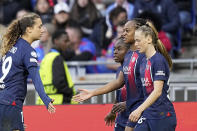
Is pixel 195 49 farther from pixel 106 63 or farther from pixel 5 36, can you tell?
pixel 5 36

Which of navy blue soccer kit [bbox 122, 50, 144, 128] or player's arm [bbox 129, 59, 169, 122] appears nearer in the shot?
player's arm [bbox 129, 59, 169, 122]

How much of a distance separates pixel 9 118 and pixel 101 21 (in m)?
6.38

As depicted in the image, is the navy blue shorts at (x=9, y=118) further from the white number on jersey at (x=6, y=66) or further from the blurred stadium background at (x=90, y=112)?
the blurred stadium background at (x=90, y=112)

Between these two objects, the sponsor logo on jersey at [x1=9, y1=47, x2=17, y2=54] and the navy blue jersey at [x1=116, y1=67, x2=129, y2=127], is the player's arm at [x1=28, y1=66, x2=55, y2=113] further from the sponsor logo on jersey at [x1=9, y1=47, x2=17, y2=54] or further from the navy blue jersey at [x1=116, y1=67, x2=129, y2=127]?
the navy blue jersey at [x1=116, y1=67, x2=129, y2=127]

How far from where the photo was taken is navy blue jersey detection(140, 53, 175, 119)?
20.1ft

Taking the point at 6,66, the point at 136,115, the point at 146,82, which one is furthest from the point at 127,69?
the point at 6,66

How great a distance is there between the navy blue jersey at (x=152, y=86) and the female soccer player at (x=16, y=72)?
1.02m

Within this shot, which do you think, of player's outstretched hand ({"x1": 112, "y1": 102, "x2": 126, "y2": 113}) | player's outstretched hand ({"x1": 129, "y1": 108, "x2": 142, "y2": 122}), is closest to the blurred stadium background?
player's outstretched hand ({"x1": 112, "y1": 102, "x2": 126, "y2": 113})

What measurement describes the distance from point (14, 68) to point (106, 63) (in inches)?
178

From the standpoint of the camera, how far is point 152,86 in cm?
620

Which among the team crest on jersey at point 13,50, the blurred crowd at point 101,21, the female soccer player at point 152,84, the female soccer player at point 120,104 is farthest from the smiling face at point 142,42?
the blurred crowd at point 101,21

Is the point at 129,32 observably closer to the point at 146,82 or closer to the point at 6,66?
the point at 146,82

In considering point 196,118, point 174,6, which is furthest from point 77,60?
point 196,118

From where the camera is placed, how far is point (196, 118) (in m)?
8.09
